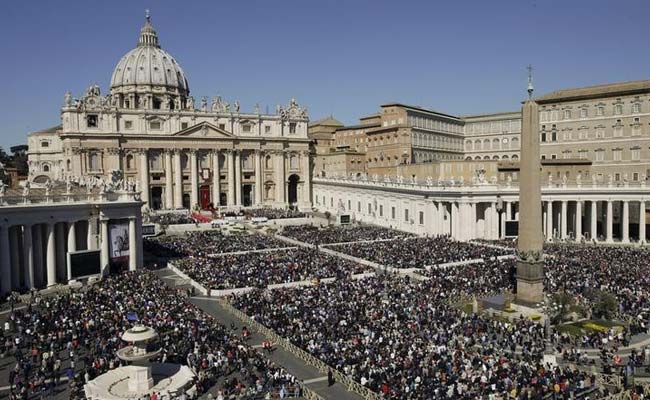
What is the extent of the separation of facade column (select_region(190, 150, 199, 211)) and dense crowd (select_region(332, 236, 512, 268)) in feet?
145

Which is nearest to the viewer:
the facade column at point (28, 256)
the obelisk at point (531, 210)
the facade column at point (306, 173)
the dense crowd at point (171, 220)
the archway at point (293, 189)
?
the obelisk at point (531, 210)

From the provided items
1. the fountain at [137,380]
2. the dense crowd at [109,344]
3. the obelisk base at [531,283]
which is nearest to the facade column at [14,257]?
the dense crowd at [109,344]

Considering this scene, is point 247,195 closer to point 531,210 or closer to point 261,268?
point 261,268

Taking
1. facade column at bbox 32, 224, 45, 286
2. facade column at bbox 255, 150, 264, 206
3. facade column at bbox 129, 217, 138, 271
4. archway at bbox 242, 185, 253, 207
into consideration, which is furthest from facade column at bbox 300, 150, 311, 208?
facade column at bbox 32, 224, 45, 286

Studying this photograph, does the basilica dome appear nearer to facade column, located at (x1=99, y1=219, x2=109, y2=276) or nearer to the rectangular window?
the rectangular window

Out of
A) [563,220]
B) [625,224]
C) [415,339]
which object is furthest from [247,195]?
[415,339]

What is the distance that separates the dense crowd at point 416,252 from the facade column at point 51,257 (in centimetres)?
2095

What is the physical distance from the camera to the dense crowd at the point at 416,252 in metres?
41.0

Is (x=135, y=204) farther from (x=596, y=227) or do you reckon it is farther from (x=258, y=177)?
(x=258, y=177)

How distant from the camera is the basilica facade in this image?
81.4 meters

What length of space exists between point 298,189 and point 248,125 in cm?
1349

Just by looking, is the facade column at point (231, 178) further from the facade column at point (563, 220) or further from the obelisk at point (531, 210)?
the obelisk at point (531, 210)

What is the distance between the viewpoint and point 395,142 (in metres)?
81.6

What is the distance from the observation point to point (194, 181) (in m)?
88.1
